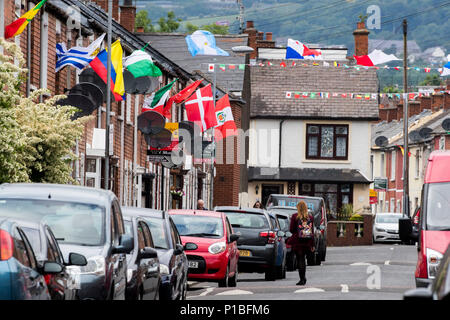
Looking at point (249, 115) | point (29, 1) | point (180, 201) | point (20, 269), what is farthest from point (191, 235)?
point (249, 115)

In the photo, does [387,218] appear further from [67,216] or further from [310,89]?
[67,216]

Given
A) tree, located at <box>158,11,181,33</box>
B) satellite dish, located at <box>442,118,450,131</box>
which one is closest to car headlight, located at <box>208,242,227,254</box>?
satellite dish, located at <box>442,118,450,131</box>

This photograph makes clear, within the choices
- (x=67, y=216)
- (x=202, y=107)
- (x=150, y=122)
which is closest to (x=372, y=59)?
(x=202, y=107)

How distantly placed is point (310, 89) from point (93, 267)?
5360cm

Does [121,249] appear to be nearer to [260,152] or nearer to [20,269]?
[20,269]

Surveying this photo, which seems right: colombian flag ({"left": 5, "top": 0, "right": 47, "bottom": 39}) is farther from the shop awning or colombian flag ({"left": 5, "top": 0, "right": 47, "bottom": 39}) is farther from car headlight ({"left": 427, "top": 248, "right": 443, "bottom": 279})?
the shop awning

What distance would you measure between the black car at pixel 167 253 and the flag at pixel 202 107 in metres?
24.2

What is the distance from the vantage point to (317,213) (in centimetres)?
3812

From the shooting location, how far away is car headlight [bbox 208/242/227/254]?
881 inches

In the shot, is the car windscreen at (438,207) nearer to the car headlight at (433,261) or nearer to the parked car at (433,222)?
the parked car at (433,222)

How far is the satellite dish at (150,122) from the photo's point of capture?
118ft

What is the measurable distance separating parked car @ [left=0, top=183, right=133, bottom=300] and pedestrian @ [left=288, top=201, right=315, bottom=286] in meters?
10.1

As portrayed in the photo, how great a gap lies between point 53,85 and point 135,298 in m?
15.8

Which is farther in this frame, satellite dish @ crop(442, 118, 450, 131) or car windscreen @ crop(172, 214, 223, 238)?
satellite dish @ crop(442, 118, 450, 131)
